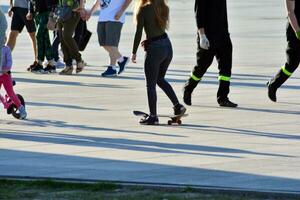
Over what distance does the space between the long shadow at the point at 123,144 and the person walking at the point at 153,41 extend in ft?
4.17

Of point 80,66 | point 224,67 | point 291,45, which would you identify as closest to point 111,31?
point 80,66

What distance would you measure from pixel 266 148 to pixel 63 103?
185 inches

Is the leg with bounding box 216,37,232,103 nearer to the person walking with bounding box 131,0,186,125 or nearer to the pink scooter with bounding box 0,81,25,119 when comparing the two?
the person walking with bounding box 131,0,186,125

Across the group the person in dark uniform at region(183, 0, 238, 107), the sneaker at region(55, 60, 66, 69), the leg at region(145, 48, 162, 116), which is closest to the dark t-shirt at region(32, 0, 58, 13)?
the sneaker at region(55, 60, 66, 69)

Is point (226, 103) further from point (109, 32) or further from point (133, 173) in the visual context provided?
point (133, 173)

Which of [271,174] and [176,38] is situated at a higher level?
[271,174]

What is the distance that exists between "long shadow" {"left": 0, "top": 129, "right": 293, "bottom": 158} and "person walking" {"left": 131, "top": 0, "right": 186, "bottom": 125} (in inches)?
50.1

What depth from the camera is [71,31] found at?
1980 centimetres

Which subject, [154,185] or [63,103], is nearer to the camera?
[154,185]

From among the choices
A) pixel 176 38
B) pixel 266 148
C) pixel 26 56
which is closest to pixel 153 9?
pixel 266 148

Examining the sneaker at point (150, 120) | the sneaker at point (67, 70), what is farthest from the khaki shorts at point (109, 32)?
the sneaker at point (150, 120)

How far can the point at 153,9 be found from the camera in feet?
44.4

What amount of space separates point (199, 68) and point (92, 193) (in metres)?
6.47

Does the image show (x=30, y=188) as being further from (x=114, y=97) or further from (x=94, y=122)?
(x=114, y=97)
